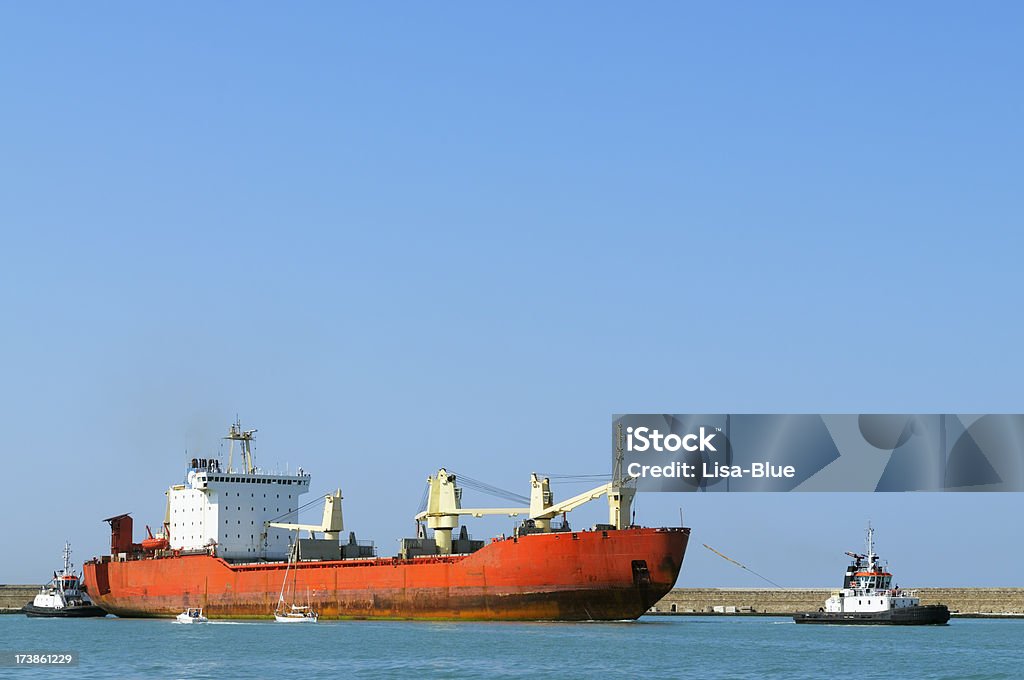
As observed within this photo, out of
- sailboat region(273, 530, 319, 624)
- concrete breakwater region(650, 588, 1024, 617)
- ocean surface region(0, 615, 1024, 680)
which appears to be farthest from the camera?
concrete breakwater region(650, 588, 1024, 617)

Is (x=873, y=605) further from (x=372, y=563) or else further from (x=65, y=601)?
(x=65, y=601)

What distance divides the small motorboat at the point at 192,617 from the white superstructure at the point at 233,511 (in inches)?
121

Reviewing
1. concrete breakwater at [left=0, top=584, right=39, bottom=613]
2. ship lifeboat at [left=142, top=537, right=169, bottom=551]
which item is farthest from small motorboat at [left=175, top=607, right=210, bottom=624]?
concrete breakwater at [left=0, top=584, right=39, bottom=613]

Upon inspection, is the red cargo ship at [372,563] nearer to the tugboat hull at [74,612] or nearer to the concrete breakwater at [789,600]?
the tugboat hull at [74,612]

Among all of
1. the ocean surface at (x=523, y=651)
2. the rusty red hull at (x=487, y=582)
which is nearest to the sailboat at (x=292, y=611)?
the rusty red hull at (x=487, y=582)

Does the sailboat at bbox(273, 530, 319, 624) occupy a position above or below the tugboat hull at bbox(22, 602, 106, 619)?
above

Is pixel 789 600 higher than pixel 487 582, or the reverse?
pixel 487 582

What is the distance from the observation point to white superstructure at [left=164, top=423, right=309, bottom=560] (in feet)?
192

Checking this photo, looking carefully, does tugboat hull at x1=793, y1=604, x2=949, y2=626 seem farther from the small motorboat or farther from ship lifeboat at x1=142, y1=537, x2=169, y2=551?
ship lifeboat at x1=142, y1=537, x2=169, y2=551

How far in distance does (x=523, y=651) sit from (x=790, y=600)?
3137cm

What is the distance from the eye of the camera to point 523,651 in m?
37.0

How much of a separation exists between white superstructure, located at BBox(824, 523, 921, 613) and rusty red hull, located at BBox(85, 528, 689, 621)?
11.0m

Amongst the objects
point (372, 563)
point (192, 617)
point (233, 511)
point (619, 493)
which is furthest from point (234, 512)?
point (619, 493)

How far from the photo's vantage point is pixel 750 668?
3481cm
